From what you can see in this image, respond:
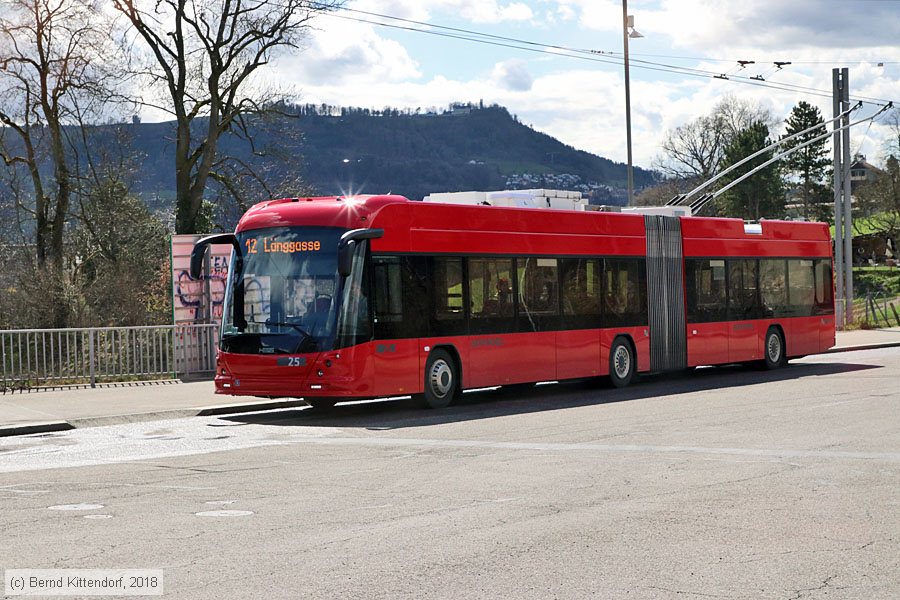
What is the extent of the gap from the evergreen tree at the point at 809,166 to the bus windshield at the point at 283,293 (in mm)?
90644

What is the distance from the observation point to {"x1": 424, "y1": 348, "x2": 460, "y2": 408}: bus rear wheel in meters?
18.1

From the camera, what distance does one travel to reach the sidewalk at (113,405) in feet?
54.4

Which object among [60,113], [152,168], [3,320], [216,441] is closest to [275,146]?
[60,113]

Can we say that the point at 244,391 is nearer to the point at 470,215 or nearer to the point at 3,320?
the point at 470,215

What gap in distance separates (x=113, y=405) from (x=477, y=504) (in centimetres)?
1064

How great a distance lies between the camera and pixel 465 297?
61.9 feet

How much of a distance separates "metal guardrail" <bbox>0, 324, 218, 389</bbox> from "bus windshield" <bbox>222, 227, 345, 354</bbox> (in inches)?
223

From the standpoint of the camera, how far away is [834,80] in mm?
41438

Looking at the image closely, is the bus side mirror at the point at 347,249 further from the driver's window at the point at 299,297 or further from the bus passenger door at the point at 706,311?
the bus passenger door at the point at 706,311

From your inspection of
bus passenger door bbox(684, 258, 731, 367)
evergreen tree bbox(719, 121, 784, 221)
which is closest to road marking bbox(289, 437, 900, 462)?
bus passenger door bbox(684, 258, 731, 367)

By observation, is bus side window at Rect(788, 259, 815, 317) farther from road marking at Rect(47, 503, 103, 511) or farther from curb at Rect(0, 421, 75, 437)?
road marking at Rect(47, 503, 103, 511)

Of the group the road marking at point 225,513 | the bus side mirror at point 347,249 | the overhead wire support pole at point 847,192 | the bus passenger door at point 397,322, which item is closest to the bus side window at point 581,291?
the bus passenger door at point 397,322

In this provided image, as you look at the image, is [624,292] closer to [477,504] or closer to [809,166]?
[477,504]

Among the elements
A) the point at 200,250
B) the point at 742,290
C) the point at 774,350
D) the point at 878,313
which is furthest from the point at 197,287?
the point at 878,313
